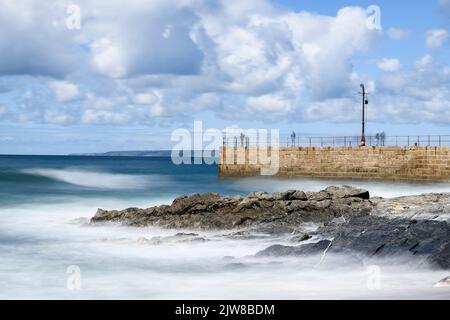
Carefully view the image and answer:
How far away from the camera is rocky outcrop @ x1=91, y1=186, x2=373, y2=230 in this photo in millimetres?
10555

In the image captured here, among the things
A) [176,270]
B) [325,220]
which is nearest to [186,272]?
[176,270]

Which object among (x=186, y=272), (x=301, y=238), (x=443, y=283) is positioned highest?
(x=301, y=238)

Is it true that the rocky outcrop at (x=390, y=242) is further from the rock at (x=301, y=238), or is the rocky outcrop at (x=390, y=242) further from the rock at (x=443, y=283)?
the rock at (x=443, y=283)

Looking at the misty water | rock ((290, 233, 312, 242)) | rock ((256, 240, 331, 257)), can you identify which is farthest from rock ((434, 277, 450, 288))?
rock ((290, 233, 312, 242))

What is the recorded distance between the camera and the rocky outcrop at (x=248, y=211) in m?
10.6

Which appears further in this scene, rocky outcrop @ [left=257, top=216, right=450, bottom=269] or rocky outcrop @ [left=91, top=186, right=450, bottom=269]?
rocky outcrop @ [left=91, top=186, right=450, bottom=269]

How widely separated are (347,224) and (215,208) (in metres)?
2.78

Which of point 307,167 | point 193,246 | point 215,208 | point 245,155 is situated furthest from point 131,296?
point 245,155

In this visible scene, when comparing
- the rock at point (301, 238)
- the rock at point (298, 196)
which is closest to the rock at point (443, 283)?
the rock at point (301, 238)

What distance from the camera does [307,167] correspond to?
92.8 ft

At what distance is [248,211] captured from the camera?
434 inches

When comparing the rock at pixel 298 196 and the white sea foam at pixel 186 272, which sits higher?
the rock at pixel 298 196

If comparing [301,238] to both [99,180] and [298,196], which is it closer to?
[298,196]

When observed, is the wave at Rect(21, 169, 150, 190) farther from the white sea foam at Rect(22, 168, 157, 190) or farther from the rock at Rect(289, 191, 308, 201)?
the rock at Rect(289, 191, 308, 201)
